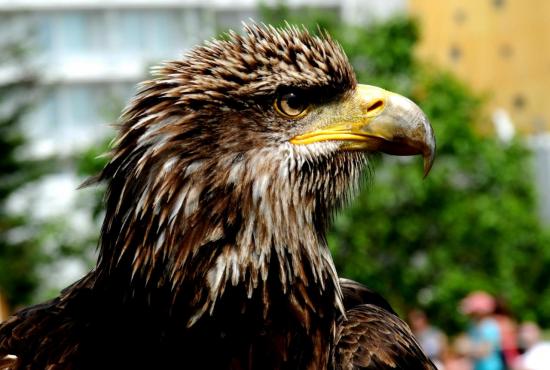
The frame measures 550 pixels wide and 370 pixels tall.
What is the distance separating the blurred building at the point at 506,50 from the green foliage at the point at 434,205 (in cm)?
2240

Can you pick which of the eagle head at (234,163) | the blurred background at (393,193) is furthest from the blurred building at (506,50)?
the eagle head at (234,163)

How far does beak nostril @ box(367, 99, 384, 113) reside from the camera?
4.36m

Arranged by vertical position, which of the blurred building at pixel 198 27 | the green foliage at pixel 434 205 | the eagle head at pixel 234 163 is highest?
the blurred building at pixel 198 27

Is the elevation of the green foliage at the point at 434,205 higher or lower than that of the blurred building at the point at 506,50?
lower

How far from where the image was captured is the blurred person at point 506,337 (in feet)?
37.3

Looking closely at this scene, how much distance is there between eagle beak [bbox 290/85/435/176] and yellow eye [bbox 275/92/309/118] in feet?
0.28

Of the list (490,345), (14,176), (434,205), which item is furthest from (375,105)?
(14,176)

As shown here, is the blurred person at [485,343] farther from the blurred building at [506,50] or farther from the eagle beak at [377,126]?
the blurred building at [506,50]

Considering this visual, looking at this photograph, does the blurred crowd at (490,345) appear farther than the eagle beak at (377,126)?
Yes

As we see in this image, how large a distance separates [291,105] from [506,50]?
49460mm

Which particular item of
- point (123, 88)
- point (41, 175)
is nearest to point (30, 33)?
point (41, 175)

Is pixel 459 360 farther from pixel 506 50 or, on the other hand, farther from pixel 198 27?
pixel 506 50

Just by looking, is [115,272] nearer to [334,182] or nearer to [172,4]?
[334,182]

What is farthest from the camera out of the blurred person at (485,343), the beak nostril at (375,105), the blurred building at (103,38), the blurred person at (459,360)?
the blurred building at (103,38)
